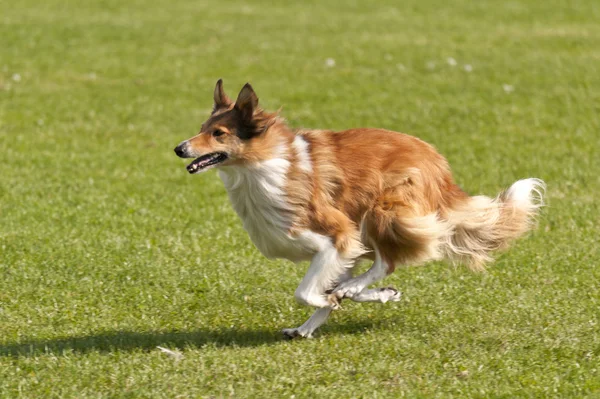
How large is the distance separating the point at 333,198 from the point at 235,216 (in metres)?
4.03

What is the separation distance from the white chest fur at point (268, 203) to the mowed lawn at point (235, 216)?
2.55 feet

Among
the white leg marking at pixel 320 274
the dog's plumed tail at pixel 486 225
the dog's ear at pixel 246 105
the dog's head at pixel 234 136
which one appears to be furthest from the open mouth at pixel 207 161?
the dog's plumed tail at pixel 486 225

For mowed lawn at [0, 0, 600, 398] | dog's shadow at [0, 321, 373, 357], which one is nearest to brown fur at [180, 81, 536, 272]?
mowed lawn at [0, 0, 600, 398]

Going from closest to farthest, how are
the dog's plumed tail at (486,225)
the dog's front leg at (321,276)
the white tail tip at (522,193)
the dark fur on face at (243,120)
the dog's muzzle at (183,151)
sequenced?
1. the dog's muzzle at (183,151)
2. the dark fur on face at (243,120)
3. the dog's front leg at (321,276)
4. the dog's plumed tail at (486,225)
5. the white tail tip at (522,193)

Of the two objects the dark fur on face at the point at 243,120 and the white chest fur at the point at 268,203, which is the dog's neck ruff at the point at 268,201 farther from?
the dark fur on face at the point at 243,120

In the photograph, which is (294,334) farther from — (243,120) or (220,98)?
(220,98)

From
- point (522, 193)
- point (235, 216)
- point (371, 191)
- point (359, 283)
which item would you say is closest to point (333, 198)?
point (371, 191)

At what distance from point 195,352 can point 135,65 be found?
41.1ft

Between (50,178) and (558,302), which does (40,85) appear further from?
(558,302)

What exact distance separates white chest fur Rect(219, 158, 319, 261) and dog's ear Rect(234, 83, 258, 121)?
36 centimetres

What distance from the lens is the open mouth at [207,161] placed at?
6848 millimetres

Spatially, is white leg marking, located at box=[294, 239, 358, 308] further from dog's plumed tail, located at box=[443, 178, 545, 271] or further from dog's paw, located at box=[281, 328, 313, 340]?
dog's plumed tail, located at box=[443, 178, 545, 271]

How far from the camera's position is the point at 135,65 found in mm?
18750

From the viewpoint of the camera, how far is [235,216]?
36.6ft
